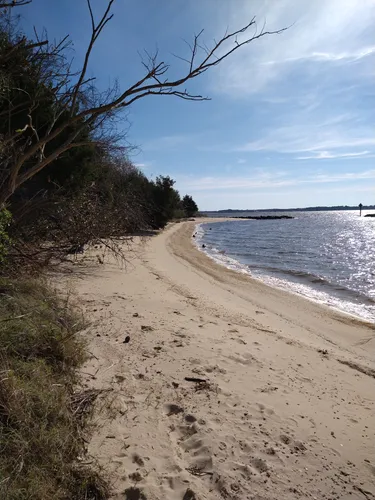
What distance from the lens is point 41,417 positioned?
8.48 feet

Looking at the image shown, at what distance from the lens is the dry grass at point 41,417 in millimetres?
2119

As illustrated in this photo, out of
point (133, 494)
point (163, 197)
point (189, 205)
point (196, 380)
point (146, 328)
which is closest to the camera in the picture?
point (133, 494)

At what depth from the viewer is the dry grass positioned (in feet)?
6.95

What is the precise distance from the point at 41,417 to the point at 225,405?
69.1 inches

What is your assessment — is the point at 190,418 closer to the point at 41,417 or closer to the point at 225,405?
the point at 225,405

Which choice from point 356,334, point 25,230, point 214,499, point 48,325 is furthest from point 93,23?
point 356,334

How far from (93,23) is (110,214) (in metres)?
5.89

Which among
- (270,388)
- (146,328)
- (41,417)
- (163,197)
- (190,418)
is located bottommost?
(270,388)

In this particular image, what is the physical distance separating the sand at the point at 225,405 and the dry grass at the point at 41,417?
221mm

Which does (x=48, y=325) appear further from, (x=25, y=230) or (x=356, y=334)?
(x=356, y=334)

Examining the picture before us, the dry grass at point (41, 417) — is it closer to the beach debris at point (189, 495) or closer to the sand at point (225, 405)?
the sand at point (225, 405)

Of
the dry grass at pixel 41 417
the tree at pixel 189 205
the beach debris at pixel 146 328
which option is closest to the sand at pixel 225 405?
the beach debris at pixel 146 328

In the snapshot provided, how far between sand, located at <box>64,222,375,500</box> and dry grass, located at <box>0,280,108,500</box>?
0.22 m

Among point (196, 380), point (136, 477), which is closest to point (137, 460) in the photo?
point (136, 477)
